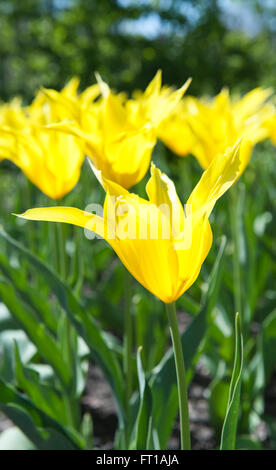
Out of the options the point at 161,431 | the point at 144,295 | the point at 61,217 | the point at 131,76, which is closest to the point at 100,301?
the point at 144,295

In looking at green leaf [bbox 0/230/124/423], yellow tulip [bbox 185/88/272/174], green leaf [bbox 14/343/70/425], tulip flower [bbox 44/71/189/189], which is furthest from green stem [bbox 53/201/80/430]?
yellow tulip [bbox 185/88/272/174]

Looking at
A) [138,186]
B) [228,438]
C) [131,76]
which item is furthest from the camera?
[131,76]

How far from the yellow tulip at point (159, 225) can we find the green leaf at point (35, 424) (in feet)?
1.47

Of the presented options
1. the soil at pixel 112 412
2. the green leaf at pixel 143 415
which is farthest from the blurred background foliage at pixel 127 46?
the green leaf at pixel 143 415

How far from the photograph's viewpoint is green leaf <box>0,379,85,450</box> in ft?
3.16

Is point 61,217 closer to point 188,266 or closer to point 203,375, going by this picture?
point 188,266

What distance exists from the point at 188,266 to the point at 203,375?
4.63 ft

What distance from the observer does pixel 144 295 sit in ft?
5.13

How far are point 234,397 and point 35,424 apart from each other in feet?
1.56

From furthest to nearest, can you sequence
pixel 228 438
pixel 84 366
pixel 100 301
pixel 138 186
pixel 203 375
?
1. pixel 138 186
2. pixel 203 375
3. pixel 100 301
4. pixel 84 366
5. pixel 228 438

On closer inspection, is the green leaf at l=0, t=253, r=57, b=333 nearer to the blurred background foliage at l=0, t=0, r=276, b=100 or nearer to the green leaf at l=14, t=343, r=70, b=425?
the green leaf at l=14, t=343, r=70, b=425

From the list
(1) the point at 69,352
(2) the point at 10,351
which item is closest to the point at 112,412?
(2) the point at 10,351

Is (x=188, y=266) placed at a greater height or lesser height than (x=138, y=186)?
lesser

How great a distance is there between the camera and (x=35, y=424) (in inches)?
40.3
